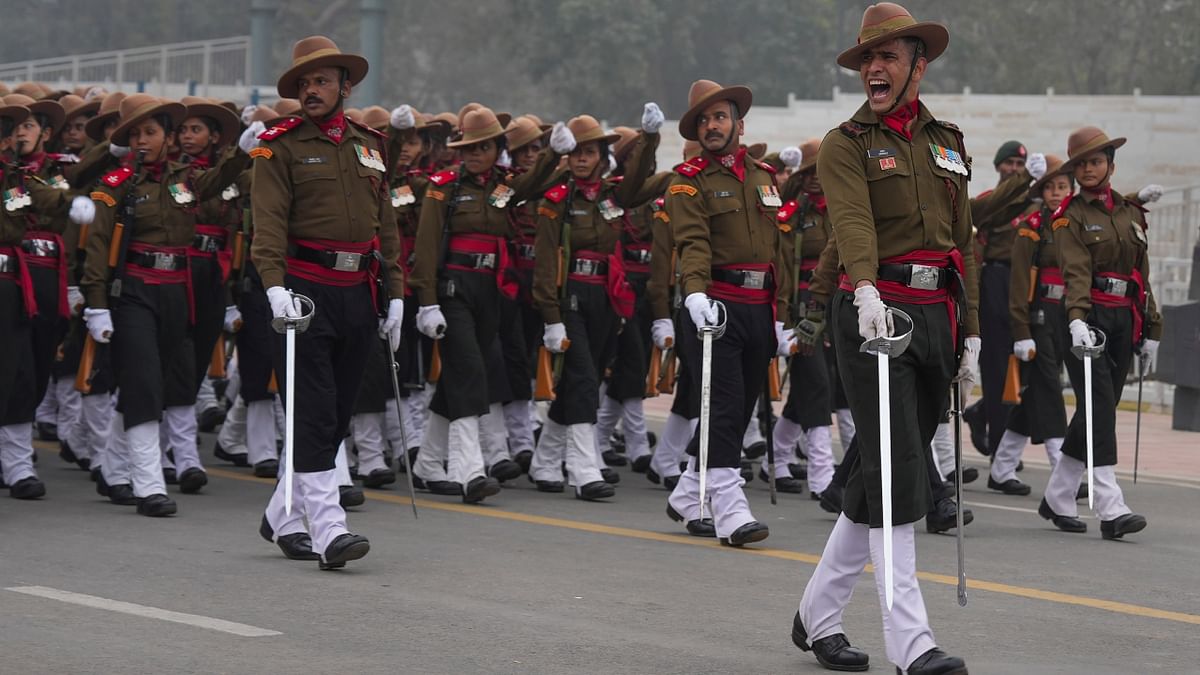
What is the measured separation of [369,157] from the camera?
9.21 m

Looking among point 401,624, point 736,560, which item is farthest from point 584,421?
point 401,624

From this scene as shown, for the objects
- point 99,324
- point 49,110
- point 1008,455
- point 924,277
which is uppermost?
point 49,110

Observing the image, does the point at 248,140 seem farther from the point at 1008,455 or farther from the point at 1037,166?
the point at 1008,455

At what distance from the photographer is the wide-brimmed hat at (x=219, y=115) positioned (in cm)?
1148

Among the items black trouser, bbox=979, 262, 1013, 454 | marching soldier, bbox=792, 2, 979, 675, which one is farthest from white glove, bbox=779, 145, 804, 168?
marching soldier, bbox=792, 2, 979, 675

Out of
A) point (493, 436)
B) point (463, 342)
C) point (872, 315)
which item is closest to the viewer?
point (872, 315)

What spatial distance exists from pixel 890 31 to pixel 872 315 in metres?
1.06

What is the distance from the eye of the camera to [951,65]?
54188mm

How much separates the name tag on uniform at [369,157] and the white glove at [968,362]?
309 cm

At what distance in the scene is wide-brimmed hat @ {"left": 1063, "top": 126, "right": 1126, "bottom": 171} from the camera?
11.3 m

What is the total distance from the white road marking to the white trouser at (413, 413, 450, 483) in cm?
408

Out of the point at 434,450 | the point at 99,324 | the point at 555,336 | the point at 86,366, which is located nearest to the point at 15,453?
the point at 86,366

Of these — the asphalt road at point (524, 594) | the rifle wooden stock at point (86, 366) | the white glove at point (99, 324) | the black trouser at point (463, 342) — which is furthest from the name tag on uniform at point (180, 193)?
the asphalt road at point (524, 594)

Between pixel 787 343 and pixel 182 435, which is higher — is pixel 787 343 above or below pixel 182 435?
above
